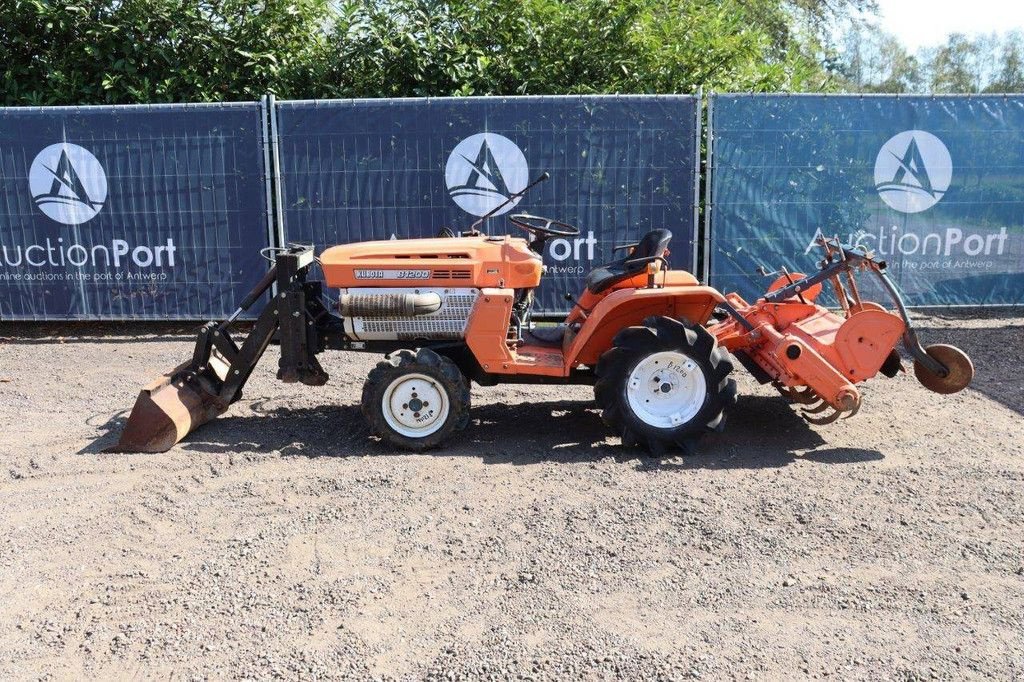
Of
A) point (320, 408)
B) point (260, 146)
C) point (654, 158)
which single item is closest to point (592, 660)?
point (320, 408)

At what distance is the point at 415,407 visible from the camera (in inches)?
209

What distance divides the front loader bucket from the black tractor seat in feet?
8.44

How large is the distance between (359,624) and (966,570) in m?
2.50

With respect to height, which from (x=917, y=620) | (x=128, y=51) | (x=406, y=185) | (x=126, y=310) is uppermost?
(x=128, y=51)

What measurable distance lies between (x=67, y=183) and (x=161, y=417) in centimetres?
462

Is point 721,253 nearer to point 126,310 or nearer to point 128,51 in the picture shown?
point 126,310

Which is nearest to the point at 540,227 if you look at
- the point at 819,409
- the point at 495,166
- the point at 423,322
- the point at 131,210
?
the point at 423,322

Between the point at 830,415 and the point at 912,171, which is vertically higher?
the point at 912,171

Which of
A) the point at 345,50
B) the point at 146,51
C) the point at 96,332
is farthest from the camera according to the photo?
the point at 345,50

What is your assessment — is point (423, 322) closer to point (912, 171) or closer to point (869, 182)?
point (869, 182)

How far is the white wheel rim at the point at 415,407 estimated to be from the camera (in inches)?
208

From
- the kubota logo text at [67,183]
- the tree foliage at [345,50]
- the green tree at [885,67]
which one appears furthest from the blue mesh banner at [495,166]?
the green tree at [885,67]

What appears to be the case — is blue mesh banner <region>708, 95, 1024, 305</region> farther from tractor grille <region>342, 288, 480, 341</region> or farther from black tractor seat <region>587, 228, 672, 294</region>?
tractor grille <region>342, 288, 480, 341</region>

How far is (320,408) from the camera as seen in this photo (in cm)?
636
